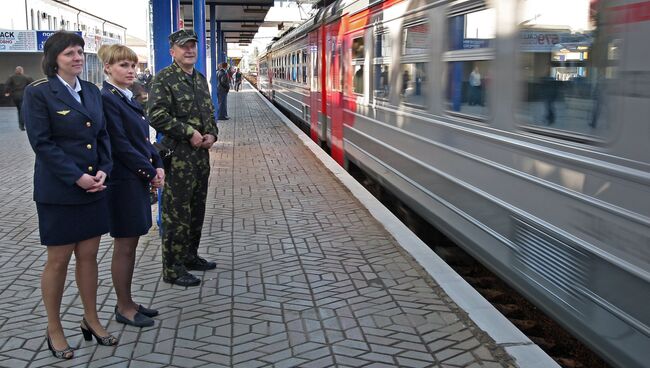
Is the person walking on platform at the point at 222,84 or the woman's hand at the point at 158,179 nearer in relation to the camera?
the woman's hand at the point at 158,179

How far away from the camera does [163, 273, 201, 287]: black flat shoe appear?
16.3 ft

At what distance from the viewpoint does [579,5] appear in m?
3.48

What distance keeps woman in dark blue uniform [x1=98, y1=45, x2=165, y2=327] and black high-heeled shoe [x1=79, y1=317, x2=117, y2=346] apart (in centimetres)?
28

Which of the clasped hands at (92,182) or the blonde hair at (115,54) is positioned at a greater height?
the blonde hair at (115,54)

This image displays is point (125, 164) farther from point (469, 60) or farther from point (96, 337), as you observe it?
point (469, 60)

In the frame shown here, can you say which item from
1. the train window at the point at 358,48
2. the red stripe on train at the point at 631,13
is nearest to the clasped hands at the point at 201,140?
the red stripe on train at the point at 631,13

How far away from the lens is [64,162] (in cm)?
342

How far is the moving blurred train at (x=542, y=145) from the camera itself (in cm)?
306

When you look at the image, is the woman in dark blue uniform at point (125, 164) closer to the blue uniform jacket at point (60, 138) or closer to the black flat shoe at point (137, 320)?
the black flat shoe at point (137, 320)

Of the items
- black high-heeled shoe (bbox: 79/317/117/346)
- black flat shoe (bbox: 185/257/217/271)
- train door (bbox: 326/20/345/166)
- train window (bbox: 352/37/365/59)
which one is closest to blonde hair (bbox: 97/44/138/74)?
black high-heeled shoe (bbox: 79/317/117/346)

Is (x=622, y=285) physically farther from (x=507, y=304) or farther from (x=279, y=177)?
(x=279, y=177)

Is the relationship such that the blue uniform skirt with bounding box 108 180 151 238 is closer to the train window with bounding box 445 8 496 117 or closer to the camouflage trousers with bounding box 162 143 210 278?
the camouflage trousers with bounding box 162 143 210 278

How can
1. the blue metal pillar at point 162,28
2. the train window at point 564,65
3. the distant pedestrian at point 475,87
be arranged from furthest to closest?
the blue metal pillar at point 162,28, the distant pedestrian at point 475,87, the train window at point 564,65

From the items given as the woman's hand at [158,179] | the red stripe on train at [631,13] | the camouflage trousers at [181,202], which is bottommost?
the camouflage trousers at [181,202]
